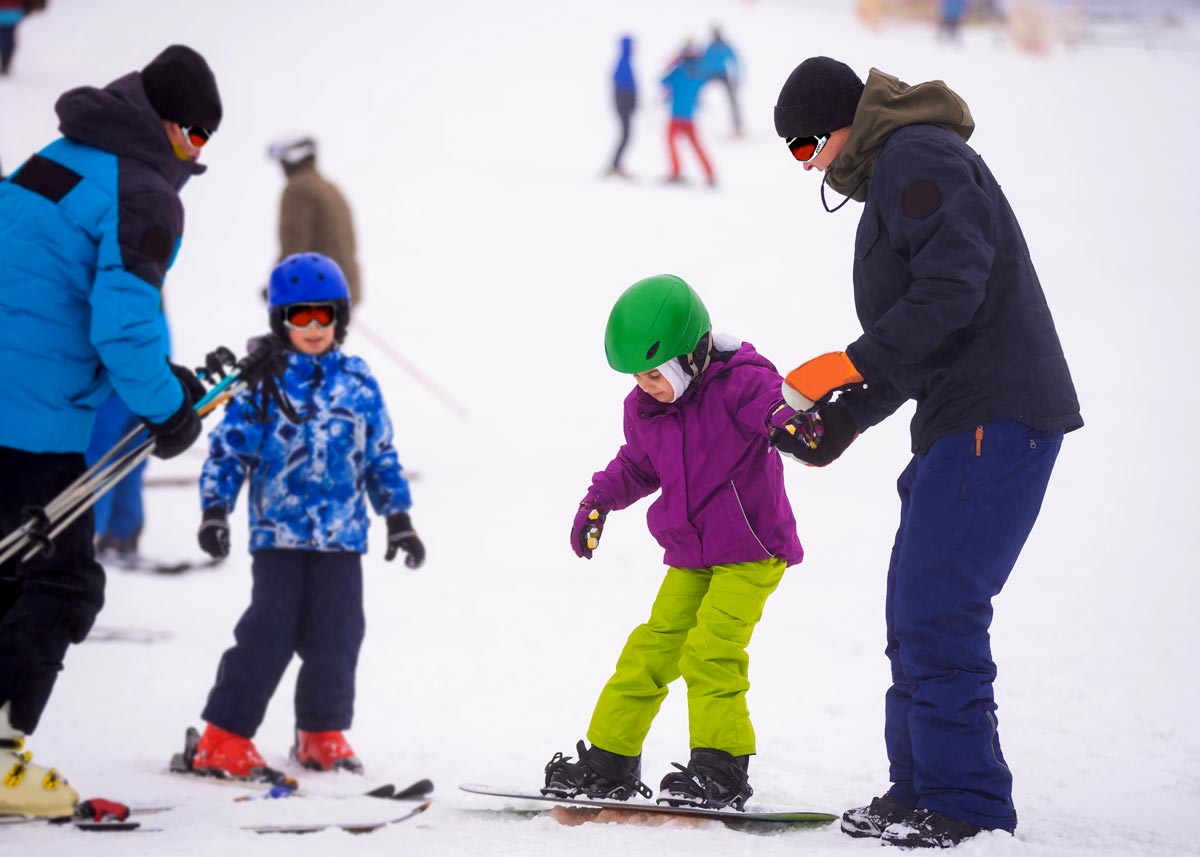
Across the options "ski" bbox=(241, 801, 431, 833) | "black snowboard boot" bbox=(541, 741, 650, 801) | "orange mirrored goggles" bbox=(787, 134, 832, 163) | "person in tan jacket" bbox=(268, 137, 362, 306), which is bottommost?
"ski" bbox=(241, 801, 431, 833)

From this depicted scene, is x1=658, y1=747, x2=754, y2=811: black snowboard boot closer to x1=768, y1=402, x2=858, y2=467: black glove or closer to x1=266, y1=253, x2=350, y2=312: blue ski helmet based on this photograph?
x1=768, y1=402, x2=858, y2=467: black glove

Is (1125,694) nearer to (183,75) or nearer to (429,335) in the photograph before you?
(183,75)

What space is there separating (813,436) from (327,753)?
84.7 inches

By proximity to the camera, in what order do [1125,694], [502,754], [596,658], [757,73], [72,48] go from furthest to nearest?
[757,73], [72,48], [596,658], [1125,694], [502,754]

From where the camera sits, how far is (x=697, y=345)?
347 centimetres

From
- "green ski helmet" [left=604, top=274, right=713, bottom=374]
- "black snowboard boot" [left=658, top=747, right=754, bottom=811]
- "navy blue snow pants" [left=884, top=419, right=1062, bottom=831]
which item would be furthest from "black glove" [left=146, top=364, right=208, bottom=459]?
"navy blue snow pants" [left=884, top=419, right=1062, bottom=831]

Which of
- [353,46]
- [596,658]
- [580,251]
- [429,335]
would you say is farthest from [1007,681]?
[353,46]

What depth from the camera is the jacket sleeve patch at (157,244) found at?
3.63 m

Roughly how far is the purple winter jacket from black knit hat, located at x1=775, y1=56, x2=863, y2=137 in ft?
2.15

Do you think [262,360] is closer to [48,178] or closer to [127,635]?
[48,178]

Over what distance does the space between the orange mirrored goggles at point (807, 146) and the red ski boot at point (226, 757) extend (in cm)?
256

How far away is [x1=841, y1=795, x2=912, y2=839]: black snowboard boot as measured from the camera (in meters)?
3.12

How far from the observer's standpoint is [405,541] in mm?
4320

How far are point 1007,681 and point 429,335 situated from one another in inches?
324
